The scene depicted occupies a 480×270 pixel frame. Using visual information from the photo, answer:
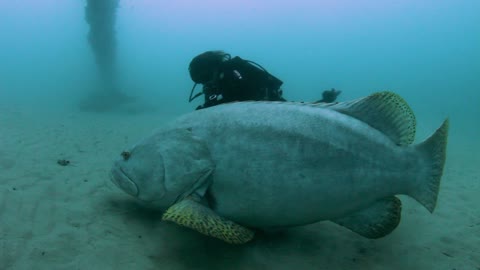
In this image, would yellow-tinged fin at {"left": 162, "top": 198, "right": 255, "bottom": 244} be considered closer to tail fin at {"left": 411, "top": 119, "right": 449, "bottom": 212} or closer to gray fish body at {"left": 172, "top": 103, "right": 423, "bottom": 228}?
gray fish body at {"left": 172, "top": 103, "right": 423, "bottom": 228}

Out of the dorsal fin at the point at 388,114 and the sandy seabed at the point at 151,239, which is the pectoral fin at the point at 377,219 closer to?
the sandy seabed at the point at 151,239

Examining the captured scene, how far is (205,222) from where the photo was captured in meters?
2.53

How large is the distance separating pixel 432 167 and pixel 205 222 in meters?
1.98

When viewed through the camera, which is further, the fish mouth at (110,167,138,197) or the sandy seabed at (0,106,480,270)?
the fish mouth at (110,167,138,197)

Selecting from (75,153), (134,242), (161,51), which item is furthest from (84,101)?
(161,51)

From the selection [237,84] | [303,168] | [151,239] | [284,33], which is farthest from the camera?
[284,33]

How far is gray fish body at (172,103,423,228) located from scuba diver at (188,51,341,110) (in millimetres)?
1965

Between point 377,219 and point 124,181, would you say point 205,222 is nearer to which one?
point 124,181

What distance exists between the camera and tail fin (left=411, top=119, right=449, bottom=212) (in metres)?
2.76

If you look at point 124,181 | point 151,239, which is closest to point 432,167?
point 151,239

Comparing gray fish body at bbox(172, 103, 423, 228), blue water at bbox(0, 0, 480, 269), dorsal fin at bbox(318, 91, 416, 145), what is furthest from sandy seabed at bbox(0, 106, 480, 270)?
blue water at bbox(0, 0, 480, 269)

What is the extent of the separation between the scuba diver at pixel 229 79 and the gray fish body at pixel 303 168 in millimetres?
1965

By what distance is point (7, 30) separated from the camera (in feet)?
555

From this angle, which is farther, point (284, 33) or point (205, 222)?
point (284, 33)
